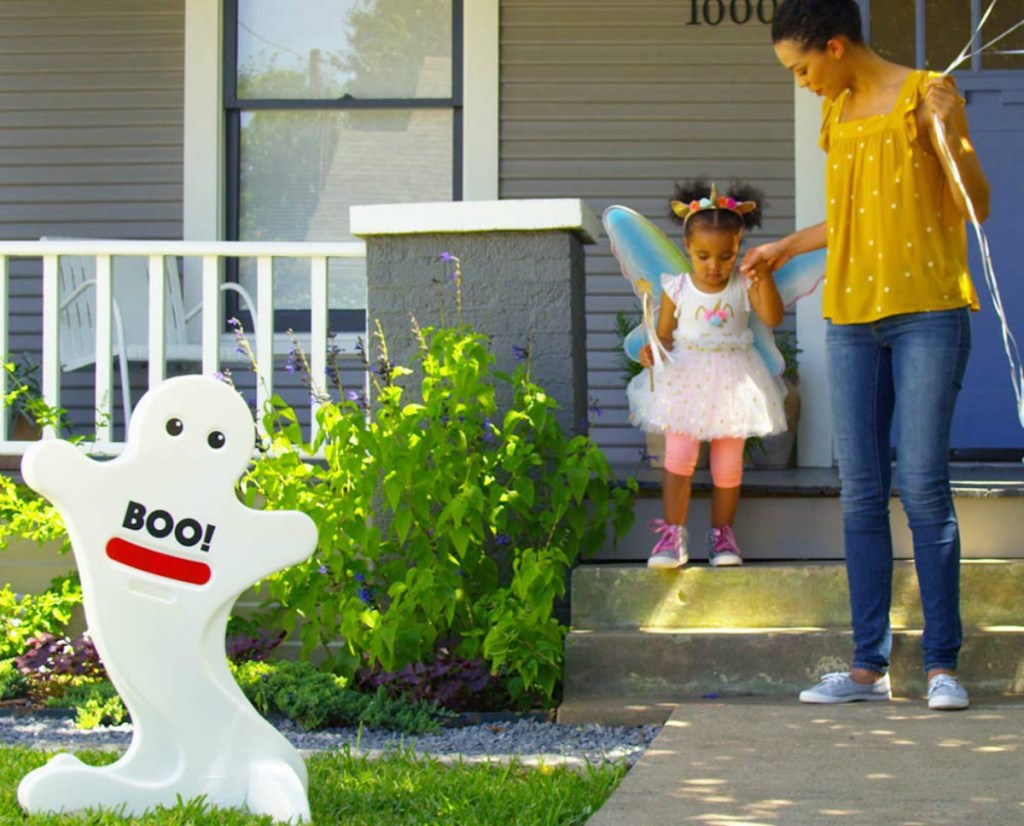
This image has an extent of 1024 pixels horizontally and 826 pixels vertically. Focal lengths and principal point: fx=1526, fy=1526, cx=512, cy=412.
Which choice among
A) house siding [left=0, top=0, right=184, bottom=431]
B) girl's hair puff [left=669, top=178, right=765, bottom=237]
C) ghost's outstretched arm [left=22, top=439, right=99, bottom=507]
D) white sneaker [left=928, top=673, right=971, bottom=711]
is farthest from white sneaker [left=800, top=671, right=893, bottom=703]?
house siding [left=0, top=0, right=184, bottom=431]

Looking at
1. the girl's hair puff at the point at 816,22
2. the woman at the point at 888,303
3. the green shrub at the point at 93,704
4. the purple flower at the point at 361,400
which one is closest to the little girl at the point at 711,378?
the woman at the point at 888,303

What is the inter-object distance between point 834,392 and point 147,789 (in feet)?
6.60

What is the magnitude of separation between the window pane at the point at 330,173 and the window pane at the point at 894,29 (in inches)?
74.6

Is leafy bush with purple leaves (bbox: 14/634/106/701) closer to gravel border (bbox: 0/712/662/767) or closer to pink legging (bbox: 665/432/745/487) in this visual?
gravel border (bbox: 0/712/662/767)

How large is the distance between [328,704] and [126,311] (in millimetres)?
2856

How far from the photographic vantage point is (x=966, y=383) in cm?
653

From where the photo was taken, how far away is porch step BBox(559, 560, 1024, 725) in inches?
171

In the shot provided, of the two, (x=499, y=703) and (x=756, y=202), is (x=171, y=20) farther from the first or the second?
(x=499, y=703)

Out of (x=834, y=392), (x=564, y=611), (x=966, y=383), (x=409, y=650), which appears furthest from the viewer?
(x=966, y=383)

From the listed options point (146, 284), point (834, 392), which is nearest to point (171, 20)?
point (146, 284)

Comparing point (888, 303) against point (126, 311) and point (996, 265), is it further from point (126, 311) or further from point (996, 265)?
point (126, 311)

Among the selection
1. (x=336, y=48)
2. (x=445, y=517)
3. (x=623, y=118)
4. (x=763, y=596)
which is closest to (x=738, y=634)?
(x=763, y=596)

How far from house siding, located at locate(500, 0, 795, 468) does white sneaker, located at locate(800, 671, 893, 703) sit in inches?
103

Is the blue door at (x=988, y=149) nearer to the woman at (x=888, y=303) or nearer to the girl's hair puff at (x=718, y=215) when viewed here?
the girl's hair puff at (x=718, y=215)
